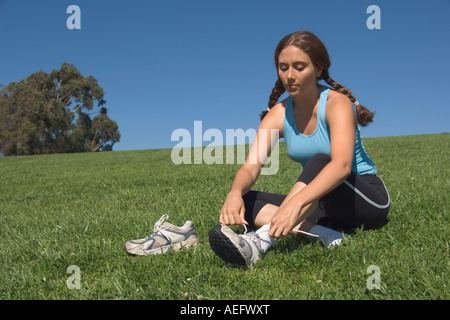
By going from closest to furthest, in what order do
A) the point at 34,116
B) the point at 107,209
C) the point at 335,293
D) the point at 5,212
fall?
the point at 335,293 → the point at 107,209 → the point at 5,212 → the point at 34,116

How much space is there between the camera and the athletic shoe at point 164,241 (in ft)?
11.3

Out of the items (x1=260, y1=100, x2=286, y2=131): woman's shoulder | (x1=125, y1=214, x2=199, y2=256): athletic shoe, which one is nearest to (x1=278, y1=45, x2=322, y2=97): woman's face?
(x1=260, y1=100, x2=286, y2=131): woman's shoulder

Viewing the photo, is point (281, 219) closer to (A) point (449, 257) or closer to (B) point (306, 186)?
(B) point (306, 186)

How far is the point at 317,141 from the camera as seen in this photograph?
353 centimetres

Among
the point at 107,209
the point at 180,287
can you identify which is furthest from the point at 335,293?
the point at 107,209

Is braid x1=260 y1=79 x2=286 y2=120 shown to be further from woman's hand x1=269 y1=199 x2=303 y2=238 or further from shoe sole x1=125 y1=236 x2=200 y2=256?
shoe sole x1=125 y1=236 x2=200 y2=256

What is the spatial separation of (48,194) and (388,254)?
24.8ft

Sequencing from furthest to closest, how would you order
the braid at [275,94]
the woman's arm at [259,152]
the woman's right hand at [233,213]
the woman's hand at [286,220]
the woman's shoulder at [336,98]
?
the braid at [275,94], the woman's arm at [259,152], the woman's shoulder at [336,98], the woman's right hand at [233,213], the woman's hand at [286,220]

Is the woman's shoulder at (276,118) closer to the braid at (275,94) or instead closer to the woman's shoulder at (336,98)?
the braid at (275,94)

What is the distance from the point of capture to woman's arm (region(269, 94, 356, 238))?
111 inches

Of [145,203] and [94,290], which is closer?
[94,290]

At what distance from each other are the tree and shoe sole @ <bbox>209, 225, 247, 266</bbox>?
44.8 meters

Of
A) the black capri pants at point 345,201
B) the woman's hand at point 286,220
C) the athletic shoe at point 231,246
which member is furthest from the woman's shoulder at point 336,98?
the athletic shoe at point 231,246

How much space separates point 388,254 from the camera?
3.06m
